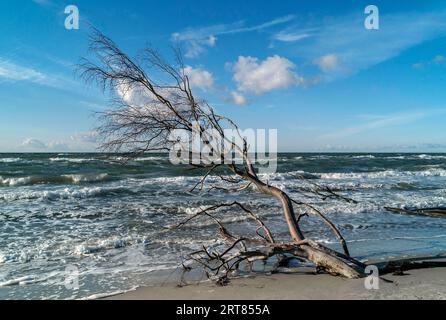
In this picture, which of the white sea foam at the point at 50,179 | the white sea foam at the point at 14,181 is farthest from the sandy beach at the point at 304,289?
the white sea foam at the point at 14,181

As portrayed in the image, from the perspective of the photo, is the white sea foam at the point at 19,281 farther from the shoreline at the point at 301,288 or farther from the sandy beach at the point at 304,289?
the sandy beach at the point at 304,289

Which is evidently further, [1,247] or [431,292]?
[1,247]

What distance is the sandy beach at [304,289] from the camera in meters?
4.37

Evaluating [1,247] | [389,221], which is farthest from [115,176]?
[389,221]

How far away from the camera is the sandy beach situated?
437 cm

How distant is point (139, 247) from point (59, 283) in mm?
2321

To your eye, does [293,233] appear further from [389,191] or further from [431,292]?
[389,191]

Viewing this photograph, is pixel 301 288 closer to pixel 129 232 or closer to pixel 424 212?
pixel 129 232

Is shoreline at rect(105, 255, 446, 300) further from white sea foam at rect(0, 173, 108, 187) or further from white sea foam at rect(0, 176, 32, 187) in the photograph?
white sea foam at rect(0, 176, 32, 187)

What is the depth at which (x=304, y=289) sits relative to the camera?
15.8 feet

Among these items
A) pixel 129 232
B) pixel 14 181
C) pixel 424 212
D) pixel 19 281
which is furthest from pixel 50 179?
pixel 424 212
